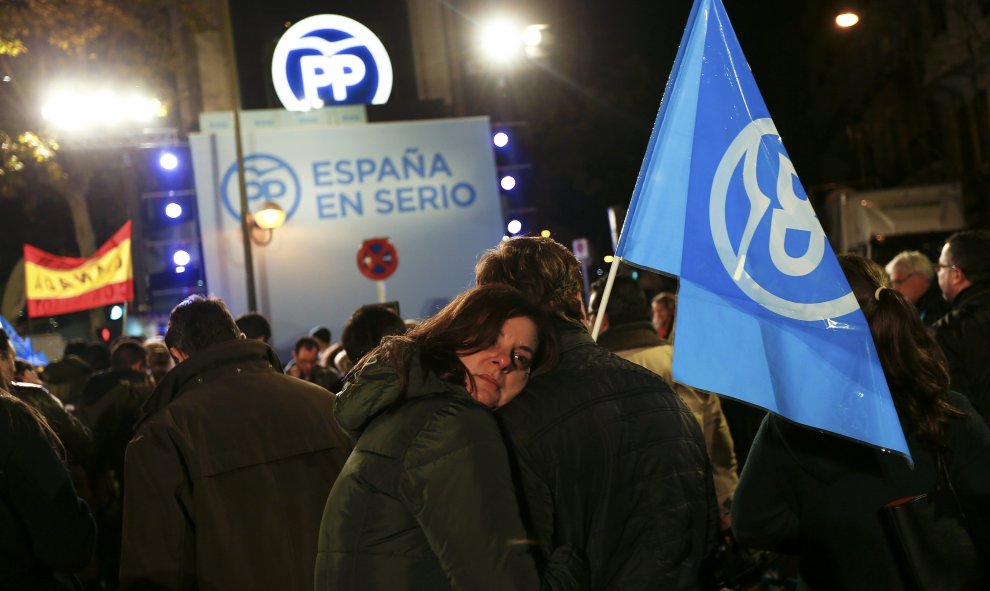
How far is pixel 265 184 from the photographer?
58.3 ft

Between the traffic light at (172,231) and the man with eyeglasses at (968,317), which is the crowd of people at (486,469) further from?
the traffic light at (172,231)

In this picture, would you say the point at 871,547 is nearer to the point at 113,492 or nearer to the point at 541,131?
the point at 113,492

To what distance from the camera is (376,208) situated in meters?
18.0

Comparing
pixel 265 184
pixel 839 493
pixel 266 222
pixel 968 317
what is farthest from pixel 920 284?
pixel 265 184

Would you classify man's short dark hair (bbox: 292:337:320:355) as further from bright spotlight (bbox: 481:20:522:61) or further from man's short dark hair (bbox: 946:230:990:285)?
bright spotlight (bbox: 481:20:522:61)

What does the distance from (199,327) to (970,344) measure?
374 centimetres

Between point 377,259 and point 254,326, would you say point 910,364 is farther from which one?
point 377,259

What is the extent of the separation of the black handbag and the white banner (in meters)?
14.6

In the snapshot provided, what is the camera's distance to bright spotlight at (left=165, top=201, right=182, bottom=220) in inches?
672

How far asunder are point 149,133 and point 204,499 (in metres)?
17.5

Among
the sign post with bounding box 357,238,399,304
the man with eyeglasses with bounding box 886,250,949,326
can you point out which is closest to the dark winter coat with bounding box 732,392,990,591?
the man with eyeglasses with bounding box 886,250,949,326

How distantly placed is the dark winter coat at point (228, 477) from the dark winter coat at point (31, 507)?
1.29 ft

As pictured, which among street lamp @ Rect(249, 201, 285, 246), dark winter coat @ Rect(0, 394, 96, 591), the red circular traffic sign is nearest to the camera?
dark winter coat @ Rect(0, 394, 96, 591)

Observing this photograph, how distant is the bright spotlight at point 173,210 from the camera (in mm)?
17062
